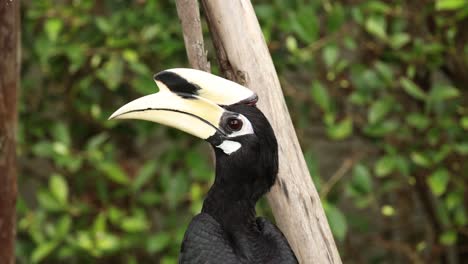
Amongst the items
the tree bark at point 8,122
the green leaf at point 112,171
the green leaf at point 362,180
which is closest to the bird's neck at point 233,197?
the tree bark at point 8,122

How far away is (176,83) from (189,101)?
30mm

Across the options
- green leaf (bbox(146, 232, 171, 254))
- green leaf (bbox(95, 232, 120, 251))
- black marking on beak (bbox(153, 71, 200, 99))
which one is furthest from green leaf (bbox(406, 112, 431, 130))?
black marking on beak (bbox(153, 71, 200, 99))

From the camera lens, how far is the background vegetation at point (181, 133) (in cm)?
218

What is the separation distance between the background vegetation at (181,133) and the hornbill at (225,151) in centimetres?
81

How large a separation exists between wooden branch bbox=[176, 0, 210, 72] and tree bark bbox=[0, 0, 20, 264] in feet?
1.07

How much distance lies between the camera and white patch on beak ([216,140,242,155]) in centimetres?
117

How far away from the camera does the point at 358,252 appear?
8.93 feet

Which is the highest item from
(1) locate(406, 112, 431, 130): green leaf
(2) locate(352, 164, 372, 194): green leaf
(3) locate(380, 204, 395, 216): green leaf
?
(1) locate(406, 112, 431, 130): green leaf

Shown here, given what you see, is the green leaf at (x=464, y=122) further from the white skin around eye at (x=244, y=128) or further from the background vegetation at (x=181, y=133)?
the white skin around eye at (x=244, y=128)

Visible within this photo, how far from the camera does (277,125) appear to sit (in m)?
1.36

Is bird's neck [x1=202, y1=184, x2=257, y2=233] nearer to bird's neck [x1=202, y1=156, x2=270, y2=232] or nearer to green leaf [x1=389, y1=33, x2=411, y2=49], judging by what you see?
bird's neck [x1=202, y1=156, x2=270, y2=232]

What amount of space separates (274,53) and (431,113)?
0.47 meters

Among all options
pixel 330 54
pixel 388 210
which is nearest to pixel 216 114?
pixel 330 54

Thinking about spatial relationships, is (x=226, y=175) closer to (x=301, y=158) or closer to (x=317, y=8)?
(x=301, y=158)
